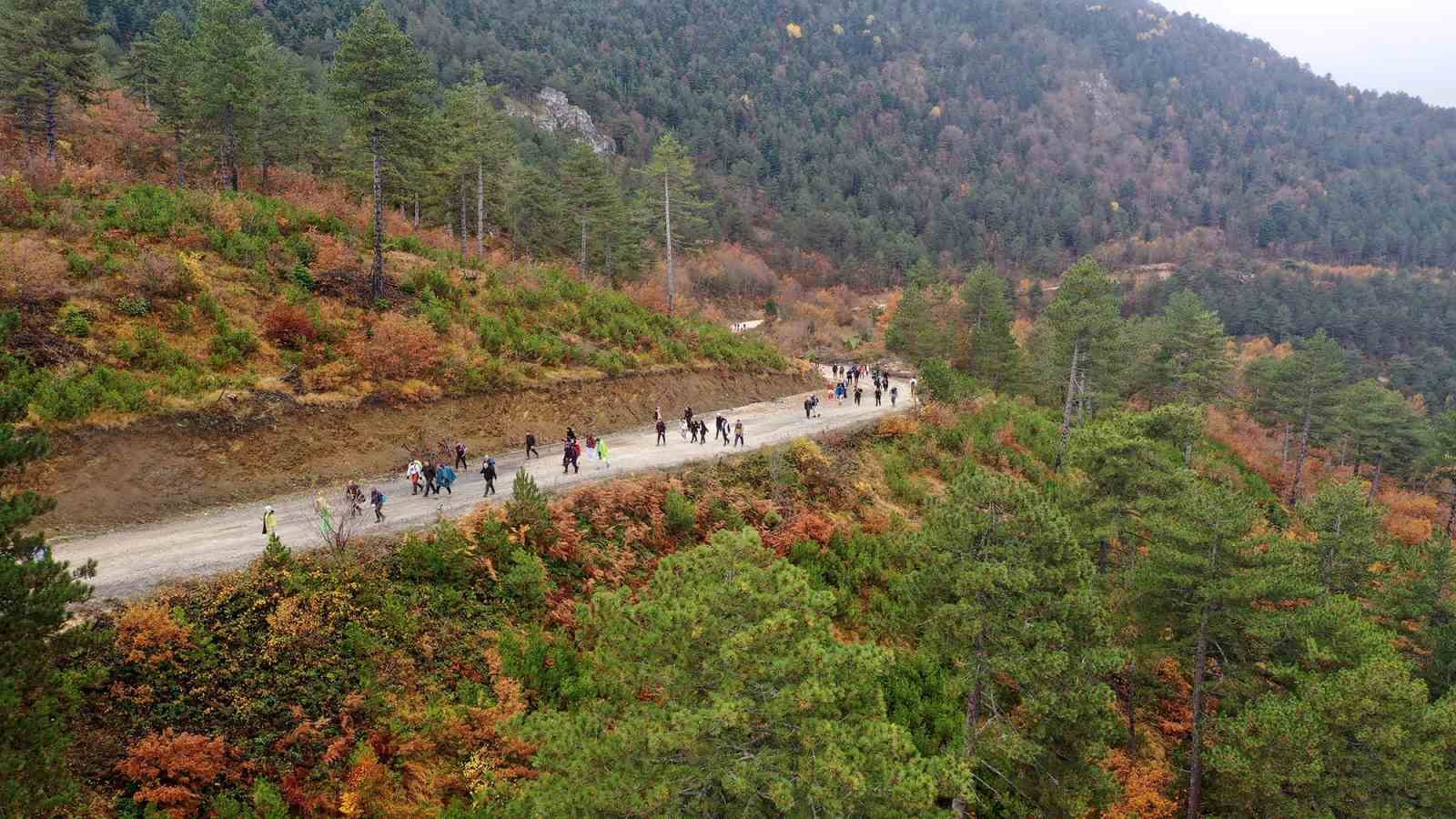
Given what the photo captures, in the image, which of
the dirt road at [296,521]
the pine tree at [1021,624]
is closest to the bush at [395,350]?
the dirt road at [296,521]

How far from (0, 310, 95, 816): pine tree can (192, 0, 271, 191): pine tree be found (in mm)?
28848

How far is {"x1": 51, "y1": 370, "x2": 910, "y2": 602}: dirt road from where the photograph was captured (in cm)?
1205


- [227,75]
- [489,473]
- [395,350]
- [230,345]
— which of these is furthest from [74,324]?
[227,75]

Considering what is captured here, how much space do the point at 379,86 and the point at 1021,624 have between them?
83.4 ft

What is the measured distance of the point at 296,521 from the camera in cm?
1480

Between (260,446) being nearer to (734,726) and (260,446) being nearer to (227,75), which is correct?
(734,726)

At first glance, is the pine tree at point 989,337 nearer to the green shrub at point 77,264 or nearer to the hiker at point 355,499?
the hiker at point 355,499

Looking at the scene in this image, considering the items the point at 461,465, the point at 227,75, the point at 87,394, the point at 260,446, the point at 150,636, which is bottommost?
the point at 150,636

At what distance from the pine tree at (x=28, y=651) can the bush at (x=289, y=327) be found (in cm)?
1300

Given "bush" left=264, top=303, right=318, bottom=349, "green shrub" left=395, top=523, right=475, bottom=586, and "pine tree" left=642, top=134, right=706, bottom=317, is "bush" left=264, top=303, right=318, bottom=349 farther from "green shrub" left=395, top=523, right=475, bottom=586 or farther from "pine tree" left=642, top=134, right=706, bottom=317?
"pine tree" left=642, top=134, right=706, bottom=317

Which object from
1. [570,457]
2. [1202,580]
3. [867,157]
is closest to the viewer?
[1202,580]

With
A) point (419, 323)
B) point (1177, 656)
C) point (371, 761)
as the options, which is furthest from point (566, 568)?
point (1177, 656)

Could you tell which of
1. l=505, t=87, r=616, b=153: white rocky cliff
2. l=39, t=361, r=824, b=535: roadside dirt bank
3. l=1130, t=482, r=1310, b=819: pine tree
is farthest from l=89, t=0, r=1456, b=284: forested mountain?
l=1130, t=482, r=1310, b=819: pine tree

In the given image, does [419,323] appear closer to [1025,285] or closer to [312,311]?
[312,311]
